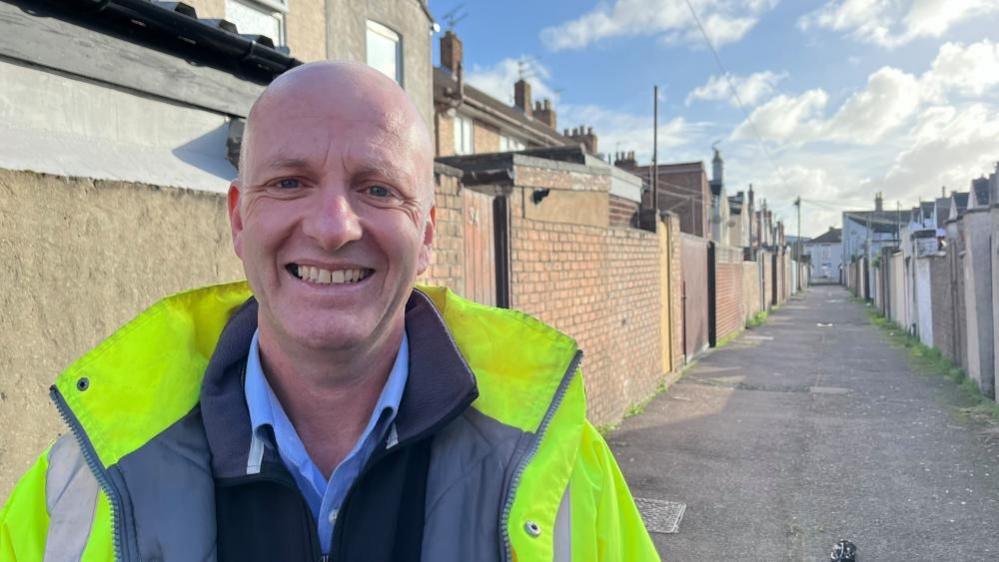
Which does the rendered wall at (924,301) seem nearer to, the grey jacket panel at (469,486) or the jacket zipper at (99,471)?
the grey jacket panel at (469,486)

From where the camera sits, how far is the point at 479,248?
4.98 m

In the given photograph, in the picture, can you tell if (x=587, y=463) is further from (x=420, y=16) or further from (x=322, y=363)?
(x=420, y=16)

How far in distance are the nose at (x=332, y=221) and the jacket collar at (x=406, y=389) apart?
39 centimetres

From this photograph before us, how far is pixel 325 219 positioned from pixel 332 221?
0.06 feet

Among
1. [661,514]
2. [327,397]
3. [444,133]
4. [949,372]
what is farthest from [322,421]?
[444,133]

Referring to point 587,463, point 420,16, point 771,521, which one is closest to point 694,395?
point 771,521

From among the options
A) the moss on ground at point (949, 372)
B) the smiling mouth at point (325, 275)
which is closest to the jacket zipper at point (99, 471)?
the smiling mouth at point (325, 275)

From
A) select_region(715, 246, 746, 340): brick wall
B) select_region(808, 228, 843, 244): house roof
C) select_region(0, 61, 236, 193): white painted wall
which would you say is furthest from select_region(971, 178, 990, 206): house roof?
select_region(808, 228, 843, 244): house roof

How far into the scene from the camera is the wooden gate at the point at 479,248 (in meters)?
4.82

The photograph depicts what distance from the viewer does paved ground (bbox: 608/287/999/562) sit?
4.60 metres

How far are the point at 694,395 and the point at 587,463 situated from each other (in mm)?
8497

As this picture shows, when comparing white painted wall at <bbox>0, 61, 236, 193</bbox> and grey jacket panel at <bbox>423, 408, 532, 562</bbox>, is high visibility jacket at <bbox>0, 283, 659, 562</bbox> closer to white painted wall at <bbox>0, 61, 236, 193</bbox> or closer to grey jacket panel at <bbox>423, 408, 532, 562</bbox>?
grey jacket panel at <bbox>423, 408, 532, 562</bbox>

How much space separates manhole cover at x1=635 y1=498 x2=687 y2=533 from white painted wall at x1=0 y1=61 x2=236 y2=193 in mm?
3727

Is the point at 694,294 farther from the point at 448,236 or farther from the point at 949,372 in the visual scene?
the point at 448,236
